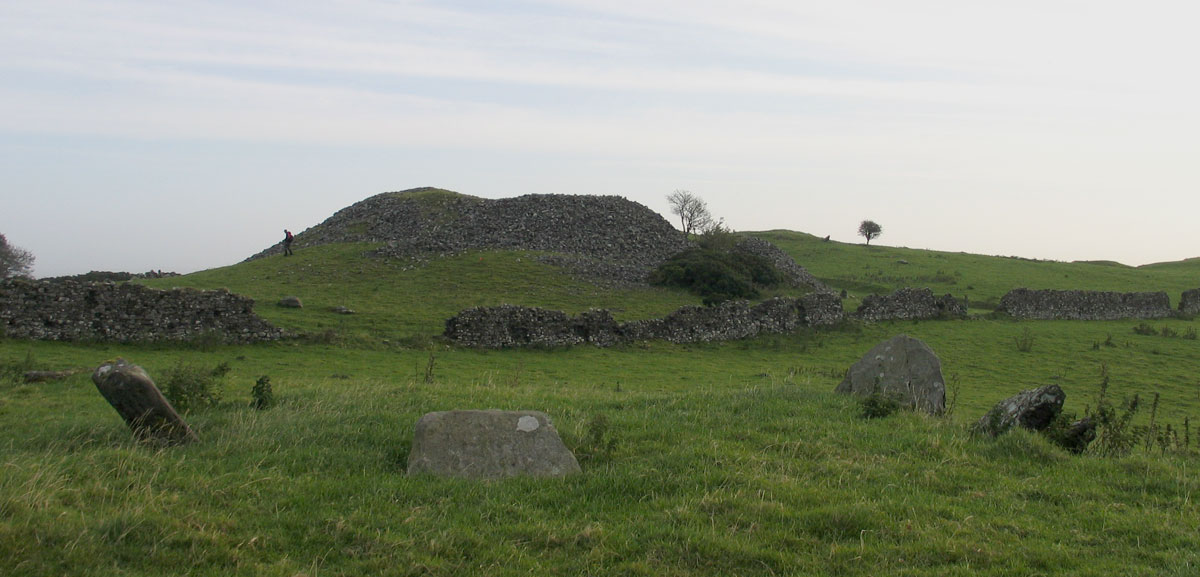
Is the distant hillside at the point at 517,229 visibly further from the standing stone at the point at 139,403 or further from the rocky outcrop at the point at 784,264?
the standing stone at the point at 139,403

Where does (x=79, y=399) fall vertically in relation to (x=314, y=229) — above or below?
below

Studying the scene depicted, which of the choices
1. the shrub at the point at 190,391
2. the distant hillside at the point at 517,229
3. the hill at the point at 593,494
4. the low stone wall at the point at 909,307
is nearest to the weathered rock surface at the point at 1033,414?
the hill at the point at 593,494

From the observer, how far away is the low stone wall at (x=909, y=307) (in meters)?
35.9

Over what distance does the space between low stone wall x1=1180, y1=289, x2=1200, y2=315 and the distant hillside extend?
1137 inches

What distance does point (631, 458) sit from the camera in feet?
29.6

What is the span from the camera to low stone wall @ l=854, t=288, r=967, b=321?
35.9 meters

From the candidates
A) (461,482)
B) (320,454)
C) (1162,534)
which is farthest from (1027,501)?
(320,454)

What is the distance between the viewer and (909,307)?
121ft

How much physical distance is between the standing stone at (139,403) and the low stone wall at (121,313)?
14.7m

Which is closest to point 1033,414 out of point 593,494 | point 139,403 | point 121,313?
point 593,494

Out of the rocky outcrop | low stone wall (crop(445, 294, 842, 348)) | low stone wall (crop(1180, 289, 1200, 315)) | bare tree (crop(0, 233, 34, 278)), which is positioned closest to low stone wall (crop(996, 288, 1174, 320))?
low stone wall (crop(1180, 289, 1200, 315))

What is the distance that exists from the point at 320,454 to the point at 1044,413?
922 centimetres

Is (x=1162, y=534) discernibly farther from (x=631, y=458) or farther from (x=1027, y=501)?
(x=631, y=458)

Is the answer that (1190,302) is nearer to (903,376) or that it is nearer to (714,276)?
(714,276)
